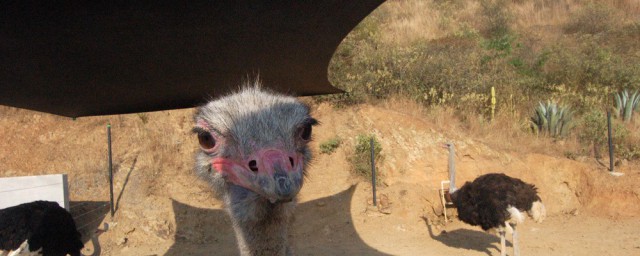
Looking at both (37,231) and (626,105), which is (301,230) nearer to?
(37,231)

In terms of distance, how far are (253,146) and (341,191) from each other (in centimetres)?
732

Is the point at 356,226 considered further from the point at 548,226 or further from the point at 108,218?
the point at 108,218

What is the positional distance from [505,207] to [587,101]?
613cm

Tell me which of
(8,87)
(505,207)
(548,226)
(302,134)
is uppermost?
(8,87)

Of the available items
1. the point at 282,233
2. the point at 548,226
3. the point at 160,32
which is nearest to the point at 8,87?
the point at 160,32

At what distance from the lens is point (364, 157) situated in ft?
29.3

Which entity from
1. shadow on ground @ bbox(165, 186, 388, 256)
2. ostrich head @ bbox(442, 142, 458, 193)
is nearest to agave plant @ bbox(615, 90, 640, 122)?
ostrich head @ bbox(442, 142, 458, 193)

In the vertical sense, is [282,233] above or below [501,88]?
below

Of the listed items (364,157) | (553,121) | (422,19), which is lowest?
(364,157)

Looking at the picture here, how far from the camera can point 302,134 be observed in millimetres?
1582

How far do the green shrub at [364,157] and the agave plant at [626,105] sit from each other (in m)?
4.76

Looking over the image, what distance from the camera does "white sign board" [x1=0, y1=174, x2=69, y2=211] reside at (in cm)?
669

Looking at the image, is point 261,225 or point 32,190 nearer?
point 261,225

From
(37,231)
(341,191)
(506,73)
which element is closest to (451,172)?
(341,191)
